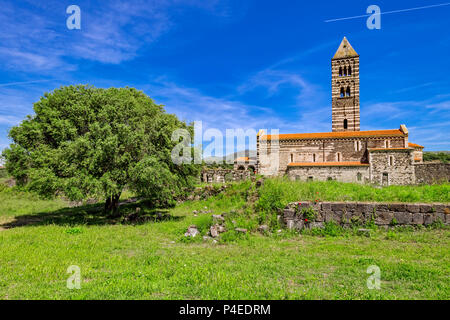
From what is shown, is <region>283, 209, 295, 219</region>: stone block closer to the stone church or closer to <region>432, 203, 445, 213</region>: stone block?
<region>432, 203, 445, 213</region>: stone block

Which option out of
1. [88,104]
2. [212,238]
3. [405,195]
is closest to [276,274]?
[212,238]

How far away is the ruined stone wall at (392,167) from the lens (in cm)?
3203

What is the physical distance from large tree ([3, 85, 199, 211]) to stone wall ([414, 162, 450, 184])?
33.1 metres

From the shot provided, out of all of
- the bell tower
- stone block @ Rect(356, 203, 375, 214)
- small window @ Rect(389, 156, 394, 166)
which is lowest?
stone block @ Rect(356, 203, 375, 214)

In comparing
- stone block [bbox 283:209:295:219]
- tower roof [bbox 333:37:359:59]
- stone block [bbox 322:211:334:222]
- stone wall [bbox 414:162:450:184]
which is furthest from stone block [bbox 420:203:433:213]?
tower roof [bbox 333:37:359:59]

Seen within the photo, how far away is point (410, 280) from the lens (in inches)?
206

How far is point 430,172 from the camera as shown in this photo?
103 ft

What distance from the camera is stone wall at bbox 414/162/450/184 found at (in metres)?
31.5

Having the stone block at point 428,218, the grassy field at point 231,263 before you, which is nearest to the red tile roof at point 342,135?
the grassy field at point 231,263

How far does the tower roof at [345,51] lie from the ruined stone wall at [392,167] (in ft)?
94.7

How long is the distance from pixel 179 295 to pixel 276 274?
2.29m

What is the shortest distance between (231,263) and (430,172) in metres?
36.3

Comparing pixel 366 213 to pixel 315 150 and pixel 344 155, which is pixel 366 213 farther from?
pixel 344 155

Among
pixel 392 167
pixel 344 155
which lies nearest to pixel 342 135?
pixel 344 155
